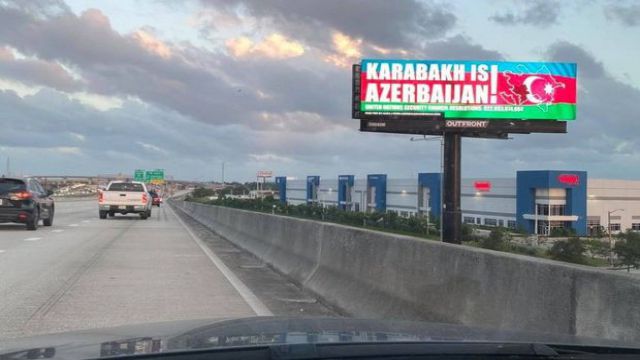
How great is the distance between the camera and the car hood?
3141mm

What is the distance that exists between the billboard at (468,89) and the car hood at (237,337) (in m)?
24.9

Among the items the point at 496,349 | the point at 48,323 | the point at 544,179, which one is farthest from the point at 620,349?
the point at 544,179

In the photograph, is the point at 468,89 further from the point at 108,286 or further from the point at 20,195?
the point at 108,286

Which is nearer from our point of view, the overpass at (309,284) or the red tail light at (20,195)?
the overpass at (309,284)

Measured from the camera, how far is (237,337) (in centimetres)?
346

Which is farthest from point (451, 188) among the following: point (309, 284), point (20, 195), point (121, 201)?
point (121, 201)

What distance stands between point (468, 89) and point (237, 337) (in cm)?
2732

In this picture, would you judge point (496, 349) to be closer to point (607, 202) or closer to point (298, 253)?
point (298, 253)

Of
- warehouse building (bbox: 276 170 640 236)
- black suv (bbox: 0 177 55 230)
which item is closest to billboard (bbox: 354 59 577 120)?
black suv (bbox: 0 177 55 230)

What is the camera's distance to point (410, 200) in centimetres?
10225

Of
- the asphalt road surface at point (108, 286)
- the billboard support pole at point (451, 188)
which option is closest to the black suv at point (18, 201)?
the asphalt road surface at point (108, 286)

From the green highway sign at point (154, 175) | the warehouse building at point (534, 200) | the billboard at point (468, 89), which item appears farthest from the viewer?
the green highway sign at point (154, 175)

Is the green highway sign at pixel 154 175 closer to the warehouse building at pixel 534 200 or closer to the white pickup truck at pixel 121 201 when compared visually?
the warehouse building at pixel 534 200

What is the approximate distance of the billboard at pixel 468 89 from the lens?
94.4 ft
